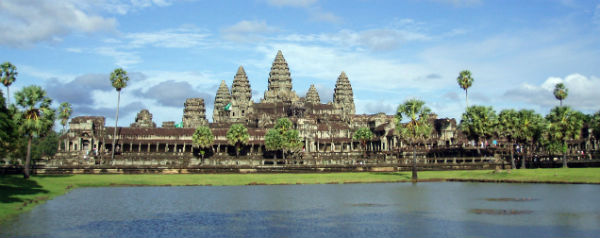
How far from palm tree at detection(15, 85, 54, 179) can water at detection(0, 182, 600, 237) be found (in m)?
19.4

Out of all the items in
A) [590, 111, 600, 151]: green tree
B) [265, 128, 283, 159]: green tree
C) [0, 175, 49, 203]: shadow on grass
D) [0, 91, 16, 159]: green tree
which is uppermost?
[590, 111, 600, 151]: green tree

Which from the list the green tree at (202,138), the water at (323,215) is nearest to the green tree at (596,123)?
the water at (323,215)

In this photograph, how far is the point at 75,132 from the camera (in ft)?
463

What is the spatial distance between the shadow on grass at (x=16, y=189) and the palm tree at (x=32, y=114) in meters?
7.21

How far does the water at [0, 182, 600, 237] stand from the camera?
3534 centimetres

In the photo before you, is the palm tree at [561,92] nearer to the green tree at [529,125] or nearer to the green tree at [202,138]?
the green tree at [529,125]

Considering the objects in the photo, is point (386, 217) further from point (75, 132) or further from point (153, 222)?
point (75, 132)

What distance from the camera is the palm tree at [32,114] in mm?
77375

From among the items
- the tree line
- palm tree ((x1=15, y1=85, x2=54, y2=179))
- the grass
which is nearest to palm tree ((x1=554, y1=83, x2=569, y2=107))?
the tree line

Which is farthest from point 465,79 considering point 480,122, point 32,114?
point 32,114

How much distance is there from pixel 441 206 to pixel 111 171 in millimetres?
67094

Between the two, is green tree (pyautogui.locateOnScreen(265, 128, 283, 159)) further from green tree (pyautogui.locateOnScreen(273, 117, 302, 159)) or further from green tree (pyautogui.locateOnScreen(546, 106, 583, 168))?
green tree (pyautogui.locateOnScreen(546, 106, 583, 168))

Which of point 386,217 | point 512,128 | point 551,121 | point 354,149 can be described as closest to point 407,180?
point 512,128

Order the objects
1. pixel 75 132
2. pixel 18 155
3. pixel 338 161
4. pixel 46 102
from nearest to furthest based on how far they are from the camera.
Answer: pixel 46 102, pixel 18 155, pixel 338 161, pixel 75 132
